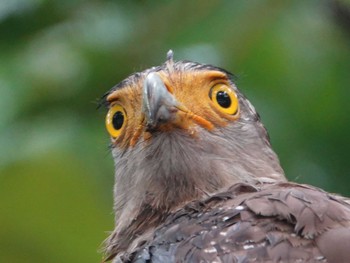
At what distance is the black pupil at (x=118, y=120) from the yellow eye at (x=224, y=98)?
483 millimetres

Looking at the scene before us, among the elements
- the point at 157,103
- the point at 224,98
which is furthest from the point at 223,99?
the point at 157,103

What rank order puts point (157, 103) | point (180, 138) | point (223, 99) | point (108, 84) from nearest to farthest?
point (157, 103) < point (180, 138) < point (223, 99) < point (108, 84)

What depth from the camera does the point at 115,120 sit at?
9.52 meters

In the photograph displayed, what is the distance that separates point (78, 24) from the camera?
9781 millimetres

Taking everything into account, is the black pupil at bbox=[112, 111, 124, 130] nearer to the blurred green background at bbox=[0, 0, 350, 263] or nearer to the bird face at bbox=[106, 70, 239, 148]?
the bird face at bbox=[106, 70, 239, 148]

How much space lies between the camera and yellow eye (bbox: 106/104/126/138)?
9.48 meters

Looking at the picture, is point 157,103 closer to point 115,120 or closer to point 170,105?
point 170,105

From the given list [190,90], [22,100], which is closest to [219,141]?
[190,90]

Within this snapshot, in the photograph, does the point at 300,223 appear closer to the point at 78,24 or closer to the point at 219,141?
the point at 219,141

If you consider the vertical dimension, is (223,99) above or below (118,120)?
below

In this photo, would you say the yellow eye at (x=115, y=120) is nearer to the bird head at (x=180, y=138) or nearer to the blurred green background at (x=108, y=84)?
the bird head at (x=180, y=138)

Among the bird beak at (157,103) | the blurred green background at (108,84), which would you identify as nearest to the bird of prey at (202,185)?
the bird beak at (157,103)

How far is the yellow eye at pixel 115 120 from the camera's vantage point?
948 cm

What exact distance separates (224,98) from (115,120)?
580mm
